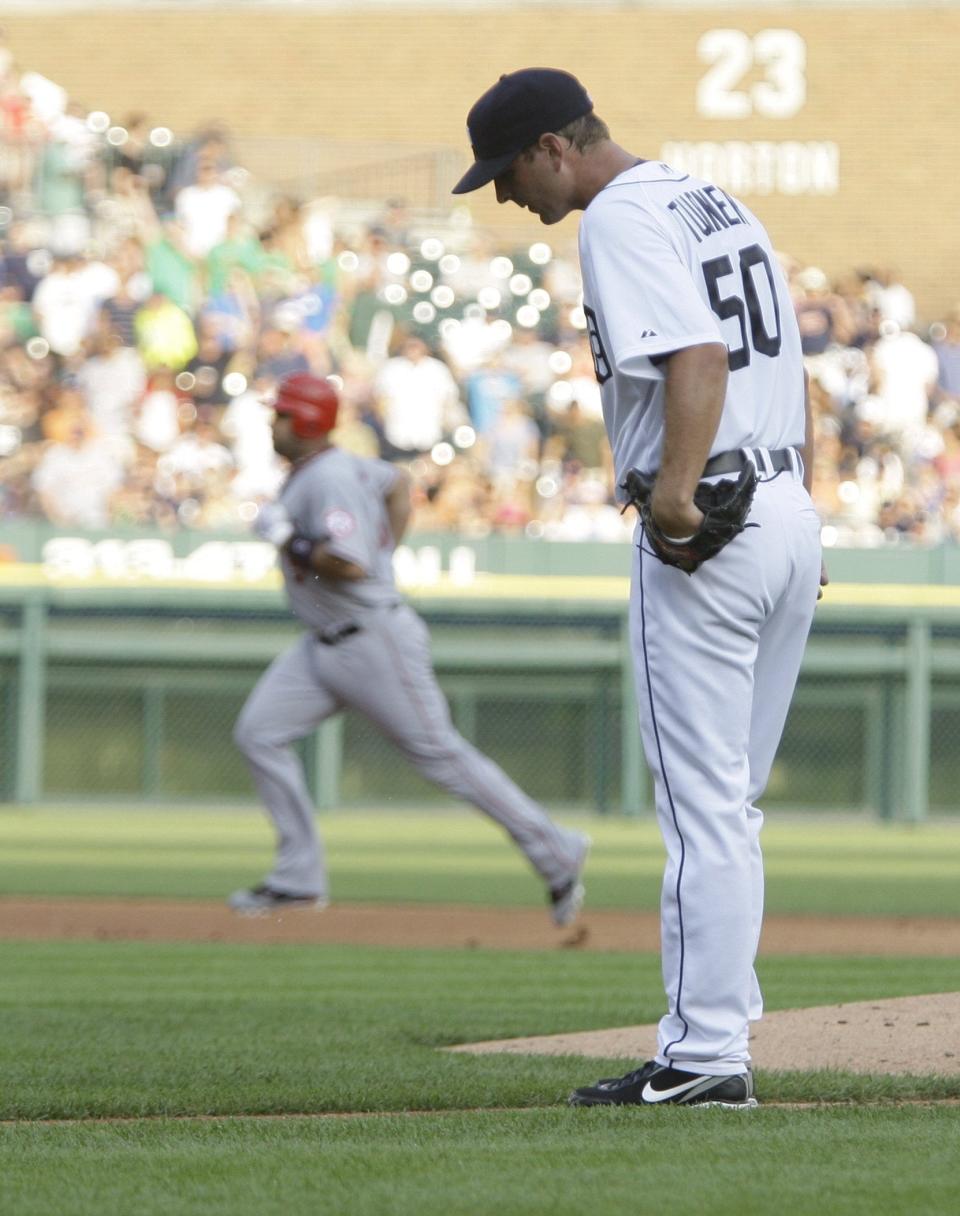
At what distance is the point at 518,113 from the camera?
4027 millimetres

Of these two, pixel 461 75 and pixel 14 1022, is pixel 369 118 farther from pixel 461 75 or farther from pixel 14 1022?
pixel 14 1022

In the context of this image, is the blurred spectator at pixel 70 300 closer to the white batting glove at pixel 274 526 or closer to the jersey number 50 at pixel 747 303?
the white batting glove at pixel 274 526

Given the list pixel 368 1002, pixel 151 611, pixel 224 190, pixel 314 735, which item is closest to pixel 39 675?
pixel 151 611

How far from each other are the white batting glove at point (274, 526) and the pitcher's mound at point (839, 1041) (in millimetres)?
3395

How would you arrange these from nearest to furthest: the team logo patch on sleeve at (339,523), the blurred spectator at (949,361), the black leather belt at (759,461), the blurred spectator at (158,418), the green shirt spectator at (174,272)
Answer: the black leather belt at (759,461), the team logo patch on sleeve at (339,523), the blurred spectator at (158,418), the green shirt spectator at (174,272), the blurred spectator at (949,361)

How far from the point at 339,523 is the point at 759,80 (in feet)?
64.2

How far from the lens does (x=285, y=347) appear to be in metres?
17.2

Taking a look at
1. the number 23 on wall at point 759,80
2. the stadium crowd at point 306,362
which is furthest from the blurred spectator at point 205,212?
the number 23 on wall at point 759,80

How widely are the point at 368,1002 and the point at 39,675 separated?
31.2ft

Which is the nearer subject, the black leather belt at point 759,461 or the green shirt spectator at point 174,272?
the black leather belt at point 759,461

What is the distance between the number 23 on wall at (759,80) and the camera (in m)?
26.3

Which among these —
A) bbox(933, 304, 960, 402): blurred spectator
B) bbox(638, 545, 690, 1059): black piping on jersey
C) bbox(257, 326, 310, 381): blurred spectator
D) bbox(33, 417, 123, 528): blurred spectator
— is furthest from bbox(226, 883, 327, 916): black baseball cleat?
bbox(933, 304, 960, 402): blurred spectator

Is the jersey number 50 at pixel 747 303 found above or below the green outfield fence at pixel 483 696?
above

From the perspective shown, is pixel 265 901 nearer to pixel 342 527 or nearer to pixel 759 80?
pixel 342 527
